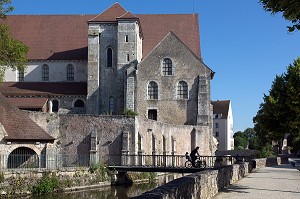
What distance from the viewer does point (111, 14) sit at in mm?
48375

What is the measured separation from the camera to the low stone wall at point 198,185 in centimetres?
985

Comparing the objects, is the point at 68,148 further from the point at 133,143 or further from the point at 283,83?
the point at 283,83

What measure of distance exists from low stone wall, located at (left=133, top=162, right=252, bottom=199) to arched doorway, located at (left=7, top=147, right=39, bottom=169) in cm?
1506

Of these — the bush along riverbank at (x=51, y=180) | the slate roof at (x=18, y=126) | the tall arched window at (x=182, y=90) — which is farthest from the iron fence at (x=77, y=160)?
the tall arched window at (x=182, y=90)

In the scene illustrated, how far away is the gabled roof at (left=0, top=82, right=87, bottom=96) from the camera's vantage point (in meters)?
46.1

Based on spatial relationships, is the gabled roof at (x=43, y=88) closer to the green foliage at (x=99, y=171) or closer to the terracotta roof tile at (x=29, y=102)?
the terracotta roof tile at (x=29, y=102)

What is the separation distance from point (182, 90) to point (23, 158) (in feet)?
65.2

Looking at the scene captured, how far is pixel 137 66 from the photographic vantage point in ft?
153

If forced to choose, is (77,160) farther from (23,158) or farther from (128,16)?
(128,16)

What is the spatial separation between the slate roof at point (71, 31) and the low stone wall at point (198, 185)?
3137cm

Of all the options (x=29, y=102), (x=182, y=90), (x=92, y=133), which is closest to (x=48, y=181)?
(x=92, y=133)

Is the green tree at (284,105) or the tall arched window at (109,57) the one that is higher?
the tall arched window at (109,57)

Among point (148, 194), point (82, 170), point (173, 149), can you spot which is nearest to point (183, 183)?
point (148, 194)

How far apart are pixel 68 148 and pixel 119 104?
12.2 meters
